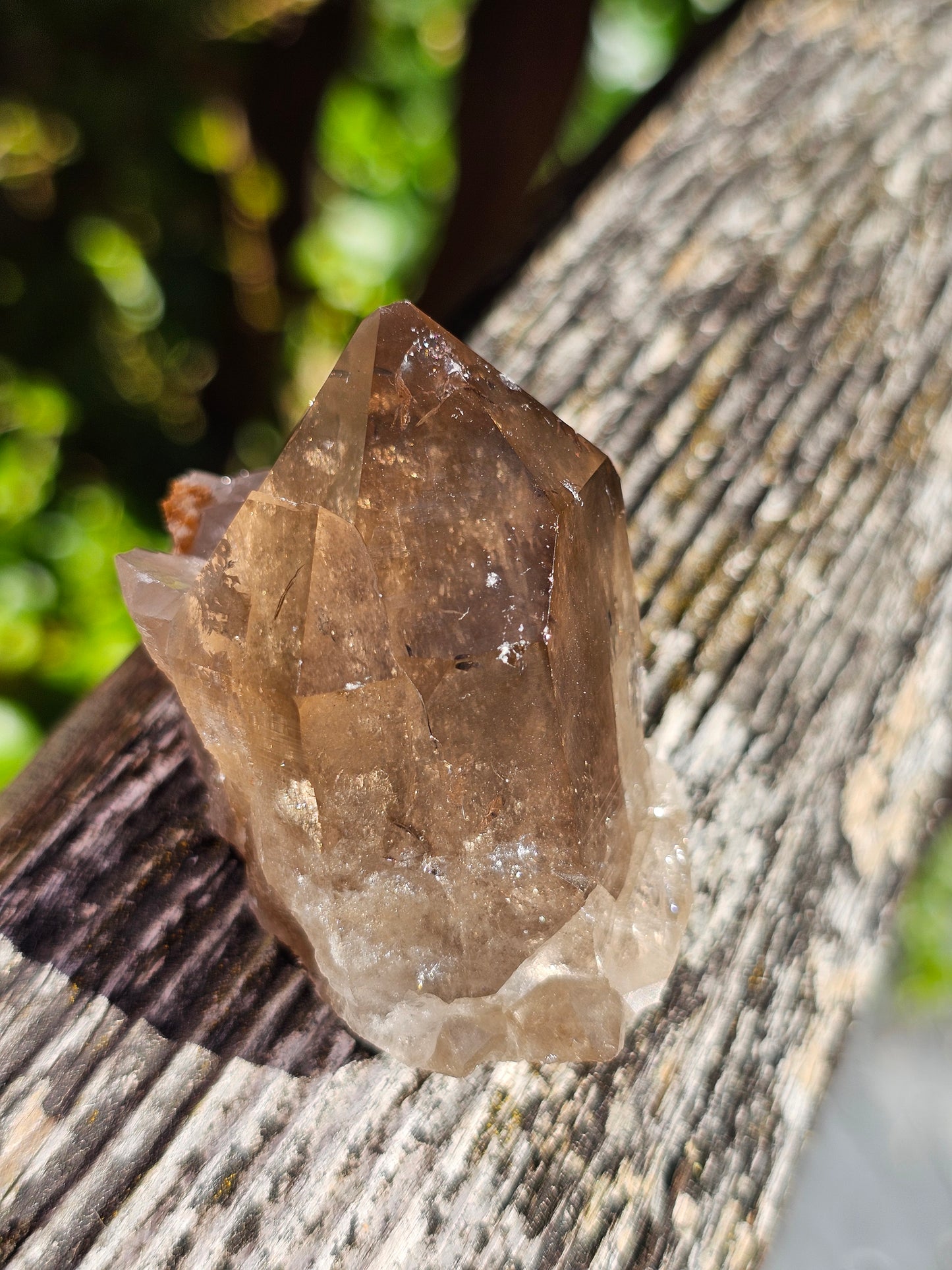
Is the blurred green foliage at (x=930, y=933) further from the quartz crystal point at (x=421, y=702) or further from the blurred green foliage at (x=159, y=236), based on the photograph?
the quartz crystal point at (x=421, y=702)

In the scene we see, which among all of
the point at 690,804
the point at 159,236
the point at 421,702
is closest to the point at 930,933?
the point at 690,804

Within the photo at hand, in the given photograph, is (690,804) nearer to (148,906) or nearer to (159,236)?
(148,906)

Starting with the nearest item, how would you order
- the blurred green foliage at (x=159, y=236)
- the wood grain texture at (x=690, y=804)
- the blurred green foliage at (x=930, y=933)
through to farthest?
the wood grain texture at (x=690, y=804) < the blurred green foliage at (x=159, y=236) < the blurred green foliage at (x=930, y=933)

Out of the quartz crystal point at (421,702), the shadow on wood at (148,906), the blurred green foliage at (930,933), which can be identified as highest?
the quartz crystal point at (421,702)

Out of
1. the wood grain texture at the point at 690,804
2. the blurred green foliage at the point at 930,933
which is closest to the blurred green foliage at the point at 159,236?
the wood grain texture at the point at 690,804

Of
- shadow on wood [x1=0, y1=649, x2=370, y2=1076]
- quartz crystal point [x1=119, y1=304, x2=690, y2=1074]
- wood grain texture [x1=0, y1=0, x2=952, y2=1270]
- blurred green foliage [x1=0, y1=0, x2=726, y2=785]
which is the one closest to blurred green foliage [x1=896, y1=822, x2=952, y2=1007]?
wood grain texture [x1=0, y1=0, x2=952, y2=1270]

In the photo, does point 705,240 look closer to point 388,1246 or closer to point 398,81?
point 388,1246

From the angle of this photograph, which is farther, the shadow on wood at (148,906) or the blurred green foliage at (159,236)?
the blurred green foliage at (159,236)
